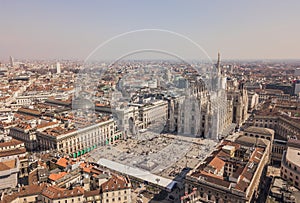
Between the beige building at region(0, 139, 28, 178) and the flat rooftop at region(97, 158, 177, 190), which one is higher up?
the beige building at region(0, 139, 28, 178)

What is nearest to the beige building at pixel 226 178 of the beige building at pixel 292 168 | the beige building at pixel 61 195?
the beige building at pixel 292 168

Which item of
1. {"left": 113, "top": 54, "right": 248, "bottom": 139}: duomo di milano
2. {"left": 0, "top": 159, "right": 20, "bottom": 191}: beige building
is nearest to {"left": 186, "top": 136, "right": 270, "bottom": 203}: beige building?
{"left": 113, "top": 54, "right": 248, "bottom": 139}: duomo di milano

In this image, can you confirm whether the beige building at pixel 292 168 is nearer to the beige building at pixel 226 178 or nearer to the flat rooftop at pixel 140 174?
the beige building at pixel 226 178

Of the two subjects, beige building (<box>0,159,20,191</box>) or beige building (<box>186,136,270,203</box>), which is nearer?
beige building (<box>186,136,270,203</box>)

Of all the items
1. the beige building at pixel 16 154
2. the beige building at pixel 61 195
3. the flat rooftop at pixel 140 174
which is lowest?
the flat rooftop at pixel 140 174

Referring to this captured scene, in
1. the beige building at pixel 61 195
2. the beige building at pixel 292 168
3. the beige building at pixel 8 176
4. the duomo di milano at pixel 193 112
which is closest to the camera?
the beige building at pixel 61 195

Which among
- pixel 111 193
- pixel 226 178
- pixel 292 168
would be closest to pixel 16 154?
pixel 111 193

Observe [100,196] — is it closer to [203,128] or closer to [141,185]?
[141,185]

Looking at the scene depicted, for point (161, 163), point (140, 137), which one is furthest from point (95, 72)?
point (161, 163)

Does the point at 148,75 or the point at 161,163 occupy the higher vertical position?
the point at 148,75

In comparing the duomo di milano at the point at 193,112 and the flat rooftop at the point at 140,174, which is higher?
the duomo di milano at the point at 193,112

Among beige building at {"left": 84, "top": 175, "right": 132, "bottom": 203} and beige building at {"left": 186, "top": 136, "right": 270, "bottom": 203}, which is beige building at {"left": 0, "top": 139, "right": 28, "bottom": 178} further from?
beige building at {"left": 186, "top": 136, "right": 270, "bottom": 203}
